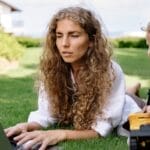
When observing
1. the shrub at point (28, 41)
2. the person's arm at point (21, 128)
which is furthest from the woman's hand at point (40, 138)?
the shrub at point (28, 41)

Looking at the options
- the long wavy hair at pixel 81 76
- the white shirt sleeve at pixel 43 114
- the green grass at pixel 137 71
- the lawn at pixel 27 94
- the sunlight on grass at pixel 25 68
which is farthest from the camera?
the sunlight on grass at pixel 25 68

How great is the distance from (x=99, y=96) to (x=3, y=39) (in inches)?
337

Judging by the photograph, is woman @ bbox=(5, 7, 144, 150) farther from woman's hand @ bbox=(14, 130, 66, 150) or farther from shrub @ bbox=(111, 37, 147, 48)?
shrub @ bbox=(111, 37, 147, 48)

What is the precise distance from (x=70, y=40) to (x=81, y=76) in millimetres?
289

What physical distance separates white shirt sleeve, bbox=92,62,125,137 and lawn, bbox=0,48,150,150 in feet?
0.27

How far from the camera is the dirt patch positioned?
11038 mm

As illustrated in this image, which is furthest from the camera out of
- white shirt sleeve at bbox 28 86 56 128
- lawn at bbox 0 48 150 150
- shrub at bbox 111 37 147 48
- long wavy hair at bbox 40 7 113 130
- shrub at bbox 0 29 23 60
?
shrub at bbox 111 37 147 48

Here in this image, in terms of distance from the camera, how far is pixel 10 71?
1070cm

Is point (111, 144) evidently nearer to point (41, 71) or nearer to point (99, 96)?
point (99, 96)

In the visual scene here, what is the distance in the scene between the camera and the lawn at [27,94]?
3783 mm

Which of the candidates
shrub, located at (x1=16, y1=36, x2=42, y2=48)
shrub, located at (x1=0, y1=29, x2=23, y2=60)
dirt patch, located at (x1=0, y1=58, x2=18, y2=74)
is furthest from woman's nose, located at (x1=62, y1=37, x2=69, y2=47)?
shrub, located at (x1=16, y1=36, x2=42, y2=48)

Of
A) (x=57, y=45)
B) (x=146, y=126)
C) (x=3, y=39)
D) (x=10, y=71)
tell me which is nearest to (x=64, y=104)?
(x=57, y=45)

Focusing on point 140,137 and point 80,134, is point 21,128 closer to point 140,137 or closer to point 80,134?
point 80,134

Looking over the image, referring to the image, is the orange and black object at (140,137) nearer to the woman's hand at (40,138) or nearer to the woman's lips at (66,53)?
the woman's hand at (40,138)
